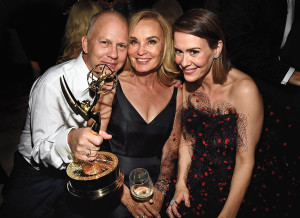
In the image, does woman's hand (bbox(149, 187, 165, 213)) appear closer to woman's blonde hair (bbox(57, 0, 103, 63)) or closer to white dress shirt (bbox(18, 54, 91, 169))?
white dress shirt (bbox(18, 54, 91, 169))

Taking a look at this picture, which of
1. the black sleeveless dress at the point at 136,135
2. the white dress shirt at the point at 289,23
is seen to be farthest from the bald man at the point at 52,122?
the white dress shirt at the point at 289,23

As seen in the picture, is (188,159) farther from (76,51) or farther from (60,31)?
(60,31)

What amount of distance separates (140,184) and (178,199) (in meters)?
0.37

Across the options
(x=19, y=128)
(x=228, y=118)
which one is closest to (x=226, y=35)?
(x=228, y=118)

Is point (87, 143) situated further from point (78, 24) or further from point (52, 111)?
point (78, 24)

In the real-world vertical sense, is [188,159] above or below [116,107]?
below

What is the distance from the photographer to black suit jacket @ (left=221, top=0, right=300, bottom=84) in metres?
1.95

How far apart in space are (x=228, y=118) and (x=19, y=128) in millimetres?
Answer: 4018

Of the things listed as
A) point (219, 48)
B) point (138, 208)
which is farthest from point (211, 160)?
point (219, 48)

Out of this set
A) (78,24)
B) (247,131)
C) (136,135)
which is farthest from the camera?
(78,24)

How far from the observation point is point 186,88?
7.66 feet

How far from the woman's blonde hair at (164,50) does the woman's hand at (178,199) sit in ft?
3.53

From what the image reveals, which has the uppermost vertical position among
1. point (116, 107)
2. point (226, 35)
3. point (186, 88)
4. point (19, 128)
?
point (226, 35)

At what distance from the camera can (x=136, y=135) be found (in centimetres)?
227
